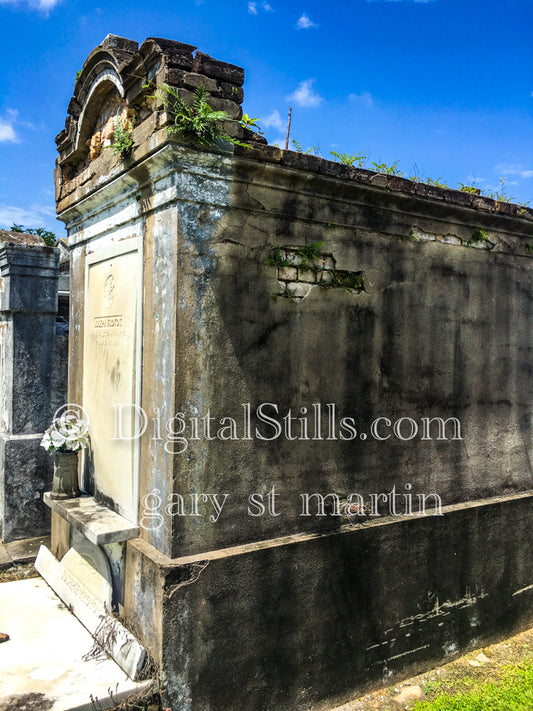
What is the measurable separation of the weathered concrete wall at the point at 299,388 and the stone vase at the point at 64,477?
607 mm

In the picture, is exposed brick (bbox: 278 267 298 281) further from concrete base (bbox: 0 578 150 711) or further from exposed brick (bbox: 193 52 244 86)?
concrete base (bbox: 0 578 150 711)

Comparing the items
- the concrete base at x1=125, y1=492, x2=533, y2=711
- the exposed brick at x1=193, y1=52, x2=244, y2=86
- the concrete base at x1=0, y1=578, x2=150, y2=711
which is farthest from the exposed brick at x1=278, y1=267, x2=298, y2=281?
the concrete base at x1=0, y1=578, x2=150, y2=711

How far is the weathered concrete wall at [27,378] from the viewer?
5.96 meters

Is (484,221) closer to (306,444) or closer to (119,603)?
(306,444)

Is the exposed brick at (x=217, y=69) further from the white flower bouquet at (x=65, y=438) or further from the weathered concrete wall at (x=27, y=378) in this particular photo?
the weathered concrete wall at (x=27, y=378)

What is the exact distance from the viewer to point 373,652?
12.8 ft

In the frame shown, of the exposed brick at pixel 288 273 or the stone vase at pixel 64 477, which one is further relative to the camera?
the stone vase at pixel 64 477

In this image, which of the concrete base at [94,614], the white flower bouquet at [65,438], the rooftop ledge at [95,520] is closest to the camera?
the concrete base at [94,614]

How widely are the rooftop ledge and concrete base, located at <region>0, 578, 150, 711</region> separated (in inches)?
25.8

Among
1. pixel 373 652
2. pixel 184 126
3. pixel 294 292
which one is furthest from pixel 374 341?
pixel 373 652

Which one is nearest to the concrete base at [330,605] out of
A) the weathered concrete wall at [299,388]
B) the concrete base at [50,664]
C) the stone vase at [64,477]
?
the weathered concrete wall at [299,388]

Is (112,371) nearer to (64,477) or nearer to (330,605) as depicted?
(64,477)

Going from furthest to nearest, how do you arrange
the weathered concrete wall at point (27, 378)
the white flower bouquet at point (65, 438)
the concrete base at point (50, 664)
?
the weathered concrete wall at point (27, 378), the white flower bouquet at point (65, 438), the concrete base at point (50, 664)

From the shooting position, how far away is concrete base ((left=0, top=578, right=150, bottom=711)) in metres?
2.91
